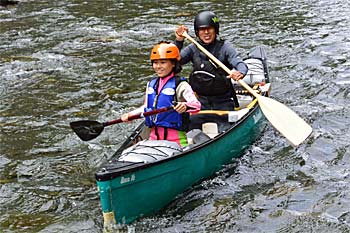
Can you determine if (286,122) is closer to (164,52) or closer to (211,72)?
(211,72)

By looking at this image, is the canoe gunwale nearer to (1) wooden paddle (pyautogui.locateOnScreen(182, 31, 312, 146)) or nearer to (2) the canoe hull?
(2) the canoe hull

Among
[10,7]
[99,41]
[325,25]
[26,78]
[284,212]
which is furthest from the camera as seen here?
[10,7]

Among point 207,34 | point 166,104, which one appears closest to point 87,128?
point 166,104

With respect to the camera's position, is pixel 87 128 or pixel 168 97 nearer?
pixel 168 97

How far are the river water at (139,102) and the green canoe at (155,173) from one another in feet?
0.57

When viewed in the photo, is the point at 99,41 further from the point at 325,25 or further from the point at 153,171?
the point at 153,171

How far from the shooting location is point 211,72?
7.45 meters

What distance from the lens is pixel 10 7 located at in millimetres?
18906

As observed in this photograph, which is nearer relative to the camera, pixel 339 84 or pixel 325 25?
pixel 339 84

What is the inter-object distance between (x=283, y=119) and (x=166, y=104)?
161 cm

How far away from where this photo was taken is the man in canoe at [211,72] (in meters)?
7.38

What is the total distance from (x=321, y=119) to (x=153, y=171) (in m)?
3.93

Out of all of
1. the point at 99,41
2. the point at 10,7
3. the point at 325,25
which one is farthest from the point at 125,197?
the point at 10,7

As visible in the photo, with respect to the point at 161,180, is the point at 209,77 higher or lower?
higher
